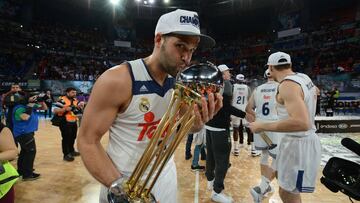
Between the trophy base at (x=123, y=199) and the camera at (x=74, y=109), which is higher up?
the trophy base at (x=123, y=199)

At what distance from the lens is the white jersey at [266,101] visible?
16.7 feet

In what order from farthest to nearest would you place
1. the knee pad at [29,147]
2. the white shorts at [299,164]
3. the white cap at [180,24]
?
the knee pad at [29,147], the white shorts at [299,164], the white cap at [180,24]

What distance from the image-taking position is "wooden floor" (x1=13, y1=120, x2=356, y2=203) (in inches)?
166

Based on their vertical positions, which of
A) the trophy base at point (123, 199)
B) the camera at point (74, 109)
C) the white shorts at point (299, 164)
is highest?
the trophy base at point (123, 199)

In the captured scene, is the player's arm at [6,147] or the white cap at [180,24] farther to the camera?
the player's arm at [6,147]

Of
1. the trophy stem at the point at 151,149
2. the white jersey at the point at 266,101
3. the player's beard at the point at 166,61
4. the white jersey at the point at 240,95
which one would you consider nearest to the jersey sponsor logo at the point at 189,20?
the player's beard at the point at 166,61

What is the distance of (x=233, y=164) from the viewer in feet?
20.5

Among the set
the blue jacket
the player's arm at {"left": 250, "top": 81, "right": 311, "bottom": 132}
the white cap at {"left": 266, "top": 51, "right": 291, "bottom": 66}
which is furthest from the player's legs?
the blue jacket

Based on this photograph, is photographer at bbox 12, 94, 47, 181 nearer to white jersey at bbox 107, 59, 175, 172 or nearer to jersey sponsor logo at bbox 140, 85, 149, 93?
white jersey at bbox 107, 59, 175, 172

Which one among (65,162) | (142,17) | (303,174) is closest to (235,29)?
(142,17)

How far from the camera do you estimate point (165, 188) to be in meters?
1.75

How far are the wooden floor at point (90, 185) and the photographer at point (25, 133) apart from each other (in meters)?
0.26

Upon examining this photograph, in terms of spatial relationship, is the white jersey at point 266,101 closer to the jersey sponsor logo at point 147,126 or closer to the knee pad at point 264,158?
the knee pad at point 264,158

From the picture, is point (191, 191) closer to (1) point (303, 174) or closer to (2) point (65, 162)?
(1) point (303, 174)
